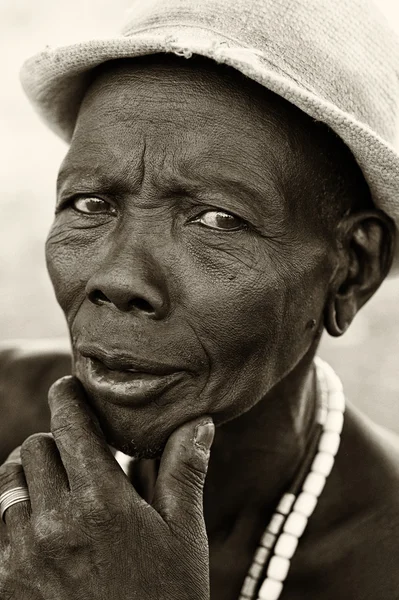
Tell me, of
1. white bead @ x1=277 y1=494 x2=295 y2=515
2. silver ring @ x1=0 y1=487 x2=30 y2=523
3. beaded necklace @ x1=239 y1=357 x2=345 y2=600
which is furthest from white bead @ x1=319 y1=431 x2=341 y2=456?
silver ring @ x1=0 y1=487 x2=30 y2=523

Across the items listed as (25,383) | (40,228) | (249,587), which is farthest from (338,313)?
(40,228)

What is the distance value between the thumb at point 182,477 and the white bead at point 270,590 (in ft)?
2.50

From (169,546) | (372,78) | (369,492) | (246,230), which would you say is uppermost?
(372,78)

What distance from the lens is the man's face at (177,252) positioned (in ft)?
7.77

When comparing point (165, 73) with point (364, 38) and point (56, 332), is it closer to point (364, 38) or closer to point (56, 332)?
point (364, 38)

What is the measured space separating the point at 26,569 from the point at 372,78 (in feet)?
5.89

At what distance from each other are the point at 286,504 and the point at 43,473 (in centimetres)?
107

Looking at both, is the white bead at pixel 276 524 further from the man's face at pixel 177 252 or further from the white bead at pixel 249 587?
the man's face at pixel 177 252

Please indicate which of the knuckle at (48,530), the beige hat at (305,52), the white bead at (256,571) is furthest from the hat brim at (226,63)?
the knuckle at (48,530)

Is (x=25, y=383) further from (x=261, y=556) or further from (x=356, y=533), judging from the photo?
(x=356, y=533)

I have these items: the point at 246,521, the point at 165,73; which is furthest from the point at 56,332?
the point at 165,73

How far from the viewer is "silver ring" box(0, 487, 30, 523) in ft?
7.80

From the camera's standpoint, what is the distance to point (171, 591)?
2289mm

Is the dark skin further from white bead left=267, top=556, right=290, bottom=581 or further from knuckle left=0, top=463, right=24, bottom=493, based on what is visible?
white bead left=267, top=556, right=290, bottom=581
